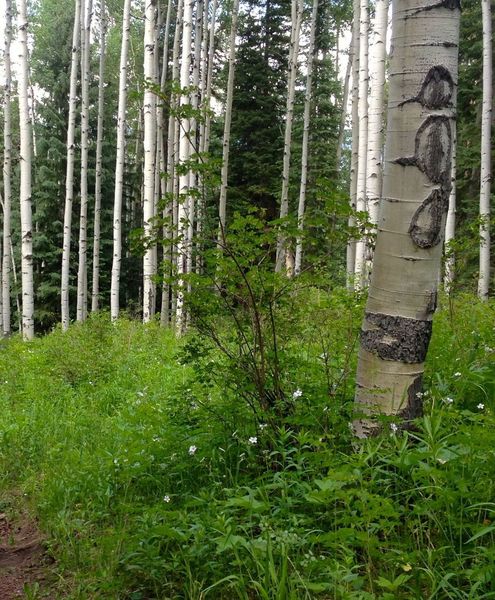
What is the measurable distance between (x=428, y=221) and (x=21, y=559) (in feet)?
9.42

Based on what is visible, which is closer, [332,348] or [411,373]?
[411,373]

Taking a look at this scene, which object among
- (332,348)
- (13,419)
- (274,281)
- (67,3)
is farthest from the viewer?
(67,3)

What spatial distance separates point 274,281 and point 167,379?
330 centimetres

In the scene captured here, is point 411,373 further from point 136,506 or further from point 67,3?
point 67,3

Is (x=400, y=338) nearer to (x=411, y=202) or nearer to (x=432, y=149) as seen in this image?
(x=411, y=202)

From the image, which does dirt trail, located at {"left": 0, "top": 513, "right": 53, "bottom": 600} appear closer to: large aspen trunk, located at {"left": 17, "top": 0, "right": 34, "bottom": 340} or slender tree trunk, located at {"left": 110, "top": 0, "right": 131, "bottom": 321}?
large aspen trunk, located at {"left": 17, "top": 0, "right": 34, "bottom": 340}

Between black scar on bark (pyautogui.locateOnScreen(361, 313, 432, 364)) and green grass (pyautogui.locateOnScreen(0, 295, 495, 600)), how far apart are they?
0.32m

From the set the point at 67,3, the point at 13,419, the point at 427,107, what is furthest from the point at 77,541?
the point at 67,3

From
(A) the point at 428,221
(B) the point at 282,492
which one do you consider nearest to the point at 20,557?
(B) the point at 282,492

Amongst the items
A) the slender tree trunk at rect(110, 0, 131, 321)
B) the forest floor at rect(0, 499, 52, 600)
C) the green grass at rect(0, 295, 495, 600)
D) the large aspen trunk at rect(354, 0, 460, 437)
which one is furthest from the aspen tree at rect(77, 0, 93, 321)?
the large aspen trunk at rect(354, 0, 460, 437)

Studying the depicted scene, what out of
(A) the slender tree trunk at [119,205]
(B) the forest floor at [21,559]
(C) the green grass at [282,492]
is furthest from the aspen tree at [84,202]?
(B) the forest floor at [21,559]

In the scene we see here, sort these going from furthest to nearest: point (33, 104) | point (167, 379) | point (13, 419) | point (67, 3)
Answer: point (33, 104), point (67, 3), point (167, 379), point (13, 419)

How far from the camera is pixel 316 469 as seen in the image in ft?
7.91

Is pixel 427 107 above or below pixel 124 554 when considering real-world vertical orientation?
above
